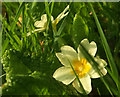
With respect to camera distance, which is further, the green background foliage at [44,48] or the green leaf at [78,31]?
the green leaf at [78,31]

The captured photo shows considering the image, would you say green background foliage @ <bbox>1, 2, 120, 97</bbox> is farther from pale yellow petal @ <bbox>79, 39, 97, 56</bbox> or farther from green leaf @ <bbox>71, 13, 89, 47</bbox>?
pale yellow petal @ <bbox>79, 39, 97, 56</bbox>

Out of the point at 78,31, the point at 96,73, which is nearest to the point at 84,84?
the point at 96,73

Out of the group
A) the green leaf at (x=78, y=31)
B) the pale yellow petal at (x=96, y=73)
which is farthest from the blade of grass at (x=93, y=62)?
the green leaf at (x=78, y=31)

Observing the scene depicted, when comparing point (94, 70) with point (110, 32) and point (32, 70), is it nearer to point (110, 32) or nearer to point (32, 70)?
point (32, 70)

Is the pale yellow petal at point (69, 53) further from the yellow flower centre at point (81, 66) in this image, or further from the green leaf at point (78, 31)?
the green leaf at point (78, 31)

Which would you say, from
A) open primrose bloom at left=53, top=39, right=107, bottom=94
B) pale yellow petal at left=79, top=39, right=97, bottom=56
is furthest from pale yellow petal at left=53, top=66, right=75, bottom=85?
pale yellow petal at left=79, top=39, right=97, bottom=56

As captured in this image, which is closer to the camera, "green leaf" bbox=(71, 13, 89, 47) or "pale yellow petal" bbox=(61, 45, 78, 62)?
"pale yellow petal" bbox=(61, 45, 78, 62)

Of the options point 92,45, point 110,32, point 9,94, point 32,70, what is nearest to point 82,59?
point 92,45

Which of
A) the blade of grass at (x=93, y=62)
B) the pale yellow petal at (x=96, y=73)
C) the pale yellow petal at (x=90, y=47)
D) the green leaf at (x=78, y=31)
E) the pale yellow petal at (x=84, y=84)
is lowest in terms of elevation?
the pale yellow petal at (x=84, y=84)

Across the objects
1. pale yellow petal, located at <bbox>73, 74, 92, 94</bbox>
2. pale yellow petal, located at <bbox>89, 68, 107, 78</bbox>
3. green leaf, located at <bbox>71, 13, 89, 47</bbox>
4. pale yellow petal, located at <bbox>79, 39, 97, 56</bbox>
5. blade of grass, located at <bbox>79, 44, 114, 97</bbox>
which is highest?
green leaf, located at <bbox>71, 13, 89, 47</bbox>
